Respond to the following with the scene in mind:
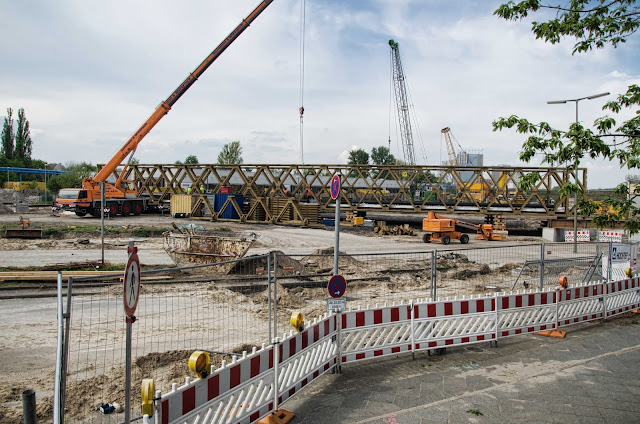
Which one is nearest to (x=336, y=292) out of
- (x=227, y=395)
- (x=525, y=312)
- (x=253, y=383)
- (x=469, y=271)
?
(x=253, y=383)

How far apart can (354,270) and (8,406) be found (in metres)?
11.9

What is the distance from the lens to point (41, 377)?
6672mm

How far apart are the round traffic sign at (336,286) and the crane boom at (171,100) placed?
30.9 metres

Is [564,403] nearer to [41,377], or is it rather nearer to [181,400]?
[181,400]

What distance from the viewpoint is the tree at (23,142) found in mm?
83250

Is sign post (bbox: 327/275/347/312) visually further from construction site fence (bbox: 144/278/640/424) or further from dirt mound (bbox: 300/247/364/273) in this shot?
dirt mound (bbox: 300/247/364/273)

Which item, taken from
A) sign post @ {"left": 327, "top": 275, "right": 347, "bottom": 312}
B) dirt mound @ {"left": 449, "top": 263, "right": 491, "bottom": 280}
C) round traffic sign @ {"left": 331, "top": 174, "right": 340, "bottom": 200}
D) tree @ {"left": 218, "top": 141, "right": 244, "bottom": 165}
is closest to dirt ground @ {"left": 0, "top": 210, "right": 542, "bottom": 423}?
dirt mound @ {"left": 449, "top": 263, "right": 491, "bottom": 280}

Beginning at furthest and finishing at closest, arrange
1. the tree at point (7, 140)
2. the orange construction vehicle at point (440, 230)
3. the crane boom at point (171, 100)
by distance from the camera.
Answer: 1. the tree at point (7, 140)
2. the crane boom at point (171, 100)
3. the orange construction vehicle at point (440, 230)

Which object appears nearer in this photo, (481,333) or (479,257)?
(481,333)

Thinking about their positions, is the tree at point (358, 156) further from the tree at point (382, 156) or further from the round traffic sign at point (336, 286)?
the round traffic sign at point (336, 286)

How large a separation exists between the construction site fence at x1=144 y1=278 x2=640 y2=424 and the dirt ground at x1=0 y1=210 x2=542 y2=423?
162 centimetres

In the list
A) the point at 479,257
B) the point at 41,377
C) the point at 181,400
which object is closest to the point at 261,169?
the point at 479,257

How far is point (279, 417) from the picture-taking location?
17.7 ft

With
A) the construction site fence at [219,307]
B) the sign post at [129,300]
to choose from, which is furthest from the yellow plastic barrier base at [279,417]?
the sign post at [129,300]
